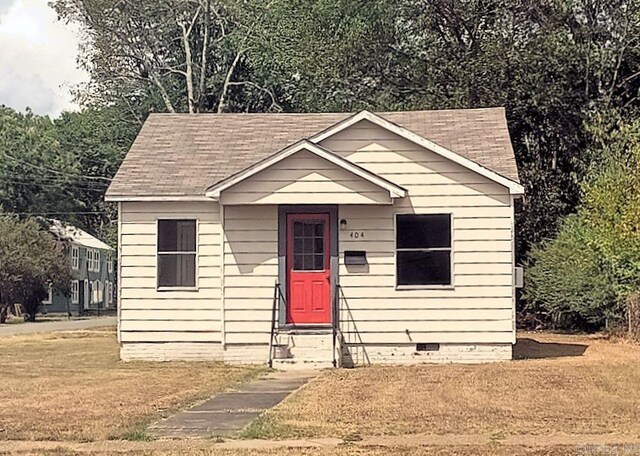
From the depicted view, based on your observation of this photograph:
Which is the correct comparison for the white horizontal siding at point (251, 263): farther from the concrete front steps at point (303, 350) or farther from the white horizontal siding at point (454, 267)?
the white horizontal siding at point (454, 267)

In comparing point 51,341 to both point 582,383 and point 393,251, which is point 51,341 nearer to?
point 393,251

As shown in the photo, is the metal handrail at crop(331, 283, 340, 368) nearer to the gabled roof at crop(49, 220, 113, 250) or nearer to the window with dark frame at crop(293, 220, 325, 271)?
the window with dark frame at crop(293, 220, 325, 271)

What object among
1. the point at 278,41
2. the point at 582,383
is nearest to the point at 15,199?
the point at 278,41

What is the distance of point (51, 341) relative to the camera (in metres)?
28.5

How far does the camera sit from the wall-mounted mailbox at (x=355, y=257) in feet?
65.2

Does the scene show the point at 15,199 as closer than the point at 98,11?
No

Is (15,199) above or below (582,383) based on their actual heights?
above

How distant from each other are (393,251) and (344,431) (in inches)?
362

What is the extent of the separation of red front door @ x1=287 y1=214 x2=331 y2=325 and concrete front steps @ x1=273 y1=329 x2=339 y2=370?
2.14 feet

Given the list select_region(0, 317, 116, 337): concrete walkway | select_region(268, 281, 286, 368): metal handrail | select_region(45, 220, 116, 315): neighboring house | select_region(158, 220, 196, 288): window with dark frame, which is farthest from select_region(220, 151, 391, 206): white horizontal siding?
select_region(45, 220, 116, 315): neighboring house

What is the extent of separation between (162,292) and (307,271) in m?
2.82

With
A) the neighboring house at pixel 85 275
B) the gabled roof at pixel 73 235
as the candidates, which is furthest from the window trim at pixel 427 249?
the neighboring house at pixel 85 275

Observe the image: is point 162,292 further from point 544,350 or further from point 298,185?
point 544,350

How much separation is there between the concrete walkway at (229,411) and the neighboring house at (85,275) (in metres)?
45.6
